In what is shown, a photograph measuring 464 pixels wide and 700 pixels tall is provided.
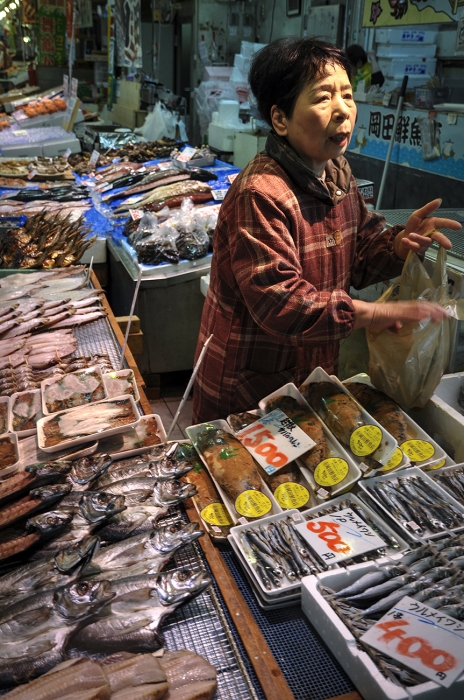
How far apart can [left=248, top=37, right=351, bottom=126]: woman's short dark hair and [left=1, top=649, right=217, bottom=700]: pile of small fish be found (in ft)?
6.45

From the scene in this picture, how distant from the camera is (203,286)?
4969 mm

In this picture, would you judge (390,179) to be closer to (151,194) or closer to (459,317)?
(151,194)

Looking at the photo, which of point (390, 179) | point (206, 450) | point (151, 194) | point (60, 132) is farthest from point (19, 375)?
point (60, 132)

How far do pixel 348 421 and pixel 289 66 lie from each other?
1387 millimetres

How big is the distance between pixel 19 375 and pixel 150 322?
2.20 meters

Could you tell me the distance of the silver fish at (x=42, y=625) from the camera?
1493mm

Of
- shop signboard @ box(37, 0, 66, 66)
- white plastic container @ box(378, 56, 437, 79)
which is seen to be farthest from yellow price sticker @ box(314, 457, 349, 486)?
shop signboard @ box(37, 0, 66, 66)

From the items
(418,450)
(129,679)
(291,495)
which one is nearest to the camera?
(129,679)

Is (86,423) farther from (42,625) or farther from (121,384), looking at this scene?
(42,625)

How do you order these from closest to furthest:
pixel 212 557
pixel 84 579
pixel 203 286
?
pixel 84 579 → pixel 212 557 → pixel 203 286

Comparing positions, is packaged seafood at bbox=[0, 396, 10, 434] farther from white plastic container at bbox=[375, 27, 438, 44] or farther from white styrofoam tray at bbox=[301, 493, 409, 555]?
white plastic container at bbox=[375, 27, 438, 44]

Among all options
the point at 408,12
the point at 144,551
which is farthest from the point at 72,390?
the point at 408,12

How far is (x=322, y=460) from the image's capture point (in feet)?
7.22

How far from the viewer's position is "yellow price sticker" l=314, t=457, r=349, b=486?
2111 mm
